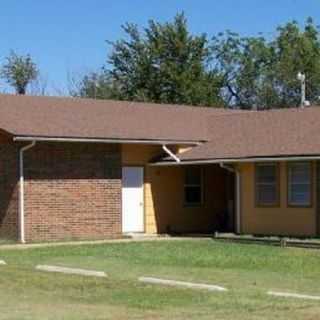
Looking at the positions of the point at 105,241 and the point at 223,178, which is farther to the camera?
the point at 223,178

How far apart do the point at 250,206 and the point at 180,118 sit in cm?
558

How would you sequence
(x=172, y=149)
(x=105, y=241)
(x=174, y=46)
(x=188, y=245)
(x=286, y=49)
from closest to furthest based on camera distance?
(x=188, y=245) → (x=105, y=241) → (x=172, y=149) → (x=174, y=46) → (x=286, y=49)

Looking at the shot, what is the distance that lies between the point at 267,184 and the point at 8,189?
7933 millimetres

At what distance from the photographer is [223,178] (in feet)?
108

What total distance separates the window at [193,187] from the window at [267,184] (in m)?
3.72

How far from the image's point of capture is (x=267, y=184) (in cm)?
2867

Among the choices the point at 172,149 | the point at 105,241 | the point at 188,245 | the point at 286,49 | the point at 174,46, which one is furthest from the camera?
the point at 286,49

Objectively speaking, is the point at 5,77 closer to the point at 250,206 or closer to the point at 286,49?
the point at 286,49

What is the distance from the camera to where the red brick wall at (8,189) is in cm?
2678

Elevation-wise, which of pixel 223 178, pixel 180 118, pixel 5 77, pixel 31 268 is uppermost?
pixel 5 77

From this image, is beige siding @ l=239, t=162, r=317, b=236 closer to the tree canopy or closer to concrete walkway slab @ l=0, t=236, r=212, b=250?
concrete walkway slab @ l=0, t=236, r=212, b=250

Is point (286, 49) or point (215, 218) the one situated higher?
point (286, 49)

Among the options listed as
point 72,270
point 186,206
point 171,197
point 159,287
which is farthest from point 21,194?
point 159,287

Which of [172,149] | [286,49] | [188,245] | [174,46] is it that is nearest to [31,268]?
[188,245]
